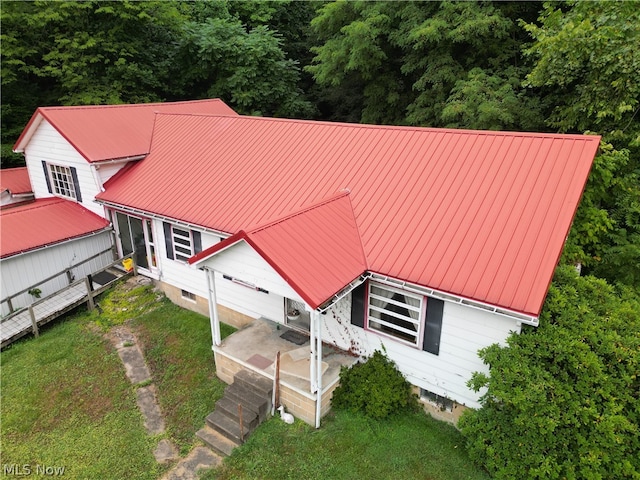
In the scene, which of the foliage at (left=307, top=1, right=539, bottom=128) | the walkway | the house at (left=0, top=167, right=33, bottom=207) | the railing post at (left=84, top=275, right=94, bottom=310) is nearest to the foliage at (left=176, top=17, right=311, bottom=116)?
the foliage at (left=307, top=1, right=539, bottom=128)

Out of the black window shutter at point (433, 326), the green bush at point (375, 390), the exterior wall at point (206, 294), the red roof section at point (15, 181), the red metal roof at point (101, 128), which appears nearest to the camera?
the black window shutter at point (433, 326)

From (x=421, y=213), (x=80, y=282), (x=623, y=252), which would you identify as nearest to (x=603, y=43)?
(x=623, y=252)

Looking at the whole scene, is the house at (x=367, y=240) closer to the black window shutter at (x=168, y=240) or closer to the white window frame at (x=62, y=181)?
the black window shutter at (x=168, y=240)

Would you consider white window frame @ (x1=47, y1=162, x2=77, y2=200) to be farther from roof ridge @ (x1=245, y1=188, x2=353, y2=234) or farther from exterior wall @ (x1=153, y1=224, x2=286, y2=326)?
roof ridge @ (x1=245, y1=188, x2=353, y2=234)

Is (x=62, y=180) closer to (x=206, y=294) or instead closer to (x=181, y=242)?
(x=181, y=242)

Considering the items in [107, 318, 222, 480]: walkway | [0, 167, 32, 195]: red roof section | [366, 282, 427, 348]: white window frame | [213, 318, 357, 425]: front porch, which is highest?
[0, 167, 32, 195]: red roof section

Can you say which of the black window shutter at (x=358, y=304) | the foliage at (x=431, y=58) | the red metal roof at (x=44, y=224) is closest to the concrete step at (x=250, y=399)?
the black window shutter at (x=358, y=304)

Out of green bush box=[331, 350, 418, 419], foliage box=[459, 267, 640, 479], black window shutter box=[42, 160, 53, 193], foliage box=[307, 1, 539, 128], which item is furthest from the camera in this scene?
black window shutter box=[42, 160, 53, 193]
